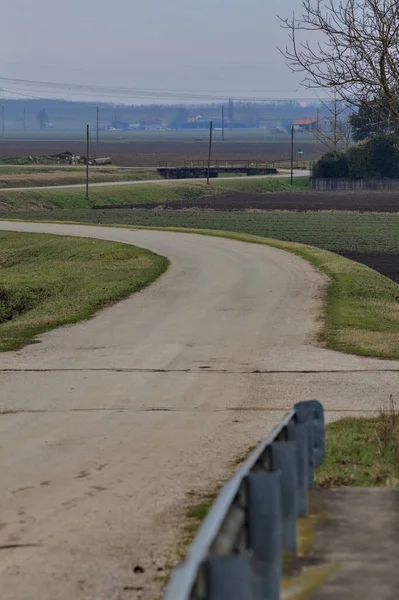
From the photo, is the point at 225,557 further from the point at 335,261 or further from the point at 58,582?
the point at 335,261

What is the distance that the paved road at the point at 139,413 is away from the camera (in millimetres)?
8320

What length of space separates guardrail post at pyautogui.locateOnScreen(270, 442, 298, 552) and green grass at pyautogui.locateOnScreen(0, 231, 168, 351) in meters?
13.8

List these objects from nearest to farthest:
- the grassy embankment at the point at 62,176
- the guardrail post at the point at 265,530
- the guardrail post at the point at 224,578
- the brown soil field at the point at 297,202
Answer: the guardrail post at the point at 224,578 < the guardrail post at the point at 265,530 < the brown soil field at the point at 297,202 < the grassy embankment at the point at 62,176

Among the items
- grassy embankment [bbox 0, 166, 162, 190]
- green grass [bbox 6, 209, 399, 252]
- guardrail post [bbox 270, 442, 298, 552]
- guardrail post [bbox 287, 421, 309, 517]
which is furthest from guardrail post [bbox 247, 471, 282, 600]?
grassy embankment [bbox 0, 166, 162, 190]

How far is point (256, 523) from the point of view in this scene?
19.0 feet

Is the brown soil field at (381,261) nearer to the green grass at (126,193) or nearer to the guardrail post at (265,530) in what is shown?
the guardrail post at (265,530)

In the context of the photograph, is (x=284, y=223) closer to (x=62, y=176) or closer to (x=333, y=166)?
(x=62, y=176)

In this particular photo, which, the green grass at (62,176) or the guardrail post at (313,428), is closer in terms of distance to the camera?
the guardrail post at (313,428)

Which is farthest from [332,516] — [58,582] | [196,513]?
[58,582]

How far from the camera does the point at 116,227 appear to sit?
5447 centimetres

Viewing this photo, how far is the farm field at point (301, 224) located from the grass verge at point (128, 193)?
6.08 metres

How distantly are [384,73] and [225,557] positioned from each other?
1476cm

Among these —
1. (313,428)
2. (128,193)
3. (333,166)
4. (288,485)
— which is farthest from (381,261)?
(333,166)

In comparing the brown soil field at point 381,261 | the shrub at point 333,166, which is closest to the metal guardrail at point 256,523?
the brown soil field at point 381,261
